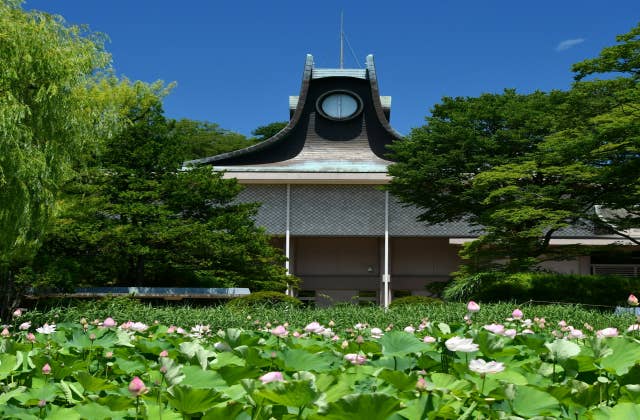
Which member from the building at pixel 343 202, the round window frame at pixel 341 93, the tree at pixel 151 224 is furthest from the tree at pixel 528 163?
the round window frame at pixel 341 93

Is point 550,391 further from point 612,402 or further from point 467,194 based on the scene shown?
point 467,194

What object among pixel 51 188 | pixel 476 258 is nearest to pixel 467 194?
pixel 476 258

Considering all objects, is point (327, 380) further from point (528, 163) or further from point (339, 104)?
point (339, 104)

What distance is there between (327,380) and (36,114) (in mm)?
11372

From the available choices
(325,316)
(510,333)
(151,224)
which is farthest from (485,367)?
(151,224)

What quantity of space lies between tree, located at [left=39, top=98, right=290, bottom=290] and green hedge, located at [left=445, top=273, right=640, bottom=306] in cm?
567

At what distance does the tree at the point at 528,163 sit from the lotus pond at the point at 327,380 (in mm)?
12390

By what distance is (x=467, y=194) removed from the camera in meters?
19.0

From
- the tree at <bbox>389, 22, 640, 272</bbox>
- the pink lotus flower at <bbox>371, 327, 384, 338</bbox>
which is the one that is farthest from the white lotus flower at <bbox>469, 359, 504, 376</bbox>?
the tree at <bbox>389, 22, 640, 272</bbox>

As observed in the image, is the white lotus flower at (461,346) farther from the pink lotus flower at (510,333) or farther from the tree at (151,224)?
the tree at (151,224)

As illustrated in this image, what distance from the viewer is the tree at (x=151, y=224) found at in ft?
52.2

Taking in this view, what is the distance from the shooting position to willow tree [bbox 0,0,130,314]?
1093cm

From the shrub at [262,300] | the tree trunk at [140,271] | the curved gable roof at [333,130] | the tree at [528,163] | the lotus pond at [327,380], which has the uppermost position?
the curved gable roof at [333,130]

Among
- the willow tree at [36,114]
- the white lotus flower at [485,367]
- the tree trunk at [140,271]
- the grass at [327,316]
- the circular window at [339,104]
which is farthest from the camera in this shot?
the circular window at [339,104]
